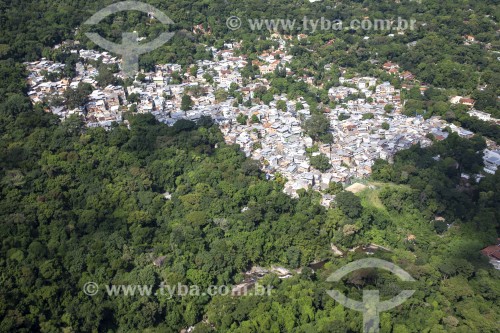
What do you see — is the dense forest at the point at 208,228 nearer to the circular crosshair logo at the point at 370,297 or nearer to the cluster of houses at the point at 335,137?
the circular crosshair logo at the point at 370,297

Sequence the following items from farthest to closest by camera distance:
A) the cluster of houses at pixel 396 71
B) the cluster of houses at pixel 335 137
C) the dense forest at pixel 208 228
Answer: the cluster of houses at pixel 396 71, the cluster of houses at pixel 335 137, the dense forest at pixel 208 228

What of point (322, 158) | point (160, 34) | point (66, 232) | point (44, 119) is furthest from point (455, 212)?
point (160, 34)

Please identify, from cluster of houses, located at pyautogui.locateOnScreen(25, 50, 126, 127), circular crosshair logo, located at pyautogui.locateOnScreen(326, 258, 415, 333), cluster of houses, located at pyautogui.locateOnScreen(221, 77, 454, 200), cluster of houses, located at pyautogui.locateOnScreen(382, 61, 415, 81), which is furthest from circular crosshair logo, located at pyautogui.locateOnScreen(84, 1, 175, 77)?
circular crosshair logo, located at pyautogui.locateOnScreen(326, 258, 415, 333)

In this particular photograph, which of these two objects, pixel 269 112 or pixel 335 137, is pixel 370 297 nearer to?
pixel 335 137

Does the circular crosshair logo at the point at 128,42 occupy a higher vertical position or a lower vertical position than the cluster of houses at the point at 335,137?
higher

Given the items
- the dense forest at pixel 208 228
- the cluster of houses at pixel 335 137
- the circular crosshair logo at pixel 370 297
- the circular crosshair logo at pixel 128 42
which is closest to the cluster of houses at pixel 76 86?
the circular crosshair logo at pixel 128 42

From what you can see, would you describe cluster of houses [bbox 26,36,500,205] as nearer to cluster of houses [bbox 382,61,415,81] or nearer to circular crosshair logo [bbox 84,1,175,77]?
cluster of houses [bbox 382,61,415,81]

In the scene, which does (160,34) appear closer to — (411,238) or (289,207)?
(289,207)

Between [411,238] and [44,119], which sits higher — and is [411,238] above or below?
below

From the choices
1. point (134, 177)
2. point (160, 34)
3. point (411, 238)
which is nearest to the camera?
point (411, 238)
